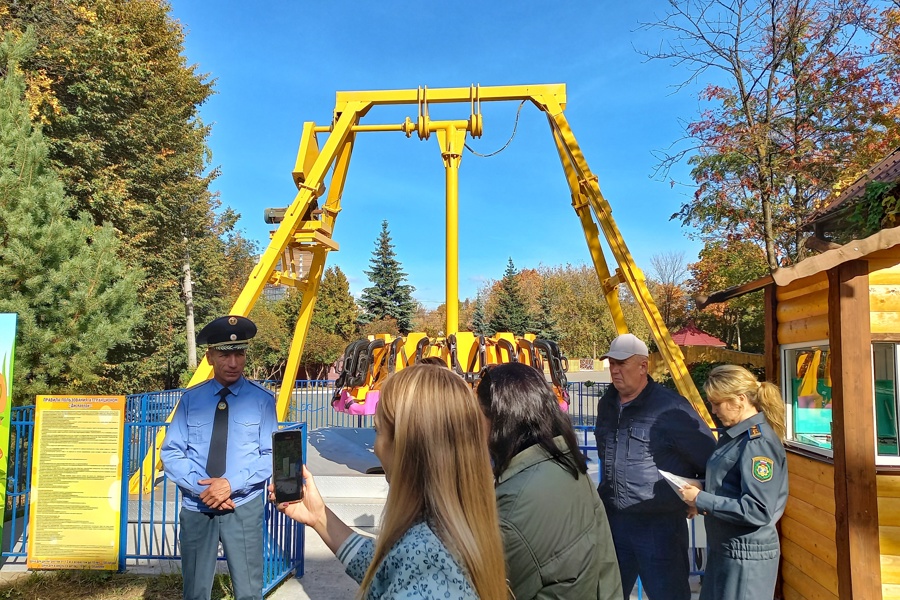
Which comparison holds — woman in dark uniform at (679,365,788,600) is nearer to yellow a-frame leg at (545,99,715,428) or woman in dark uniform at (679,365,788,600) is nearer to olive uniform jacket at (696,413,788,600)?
olive uniform jacket at (696,413,788,600)

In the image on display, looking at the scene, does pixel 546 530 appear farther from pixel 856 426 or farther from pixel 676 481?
pixel 856 426

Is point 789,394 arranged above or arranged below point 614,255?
below

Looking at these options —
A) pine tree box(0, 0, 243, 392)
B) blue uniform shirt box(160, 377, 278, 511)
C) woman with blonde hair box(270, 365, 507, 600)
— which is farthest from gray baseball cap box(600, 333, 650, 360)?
pine tree box(0, 0, 243, 392)

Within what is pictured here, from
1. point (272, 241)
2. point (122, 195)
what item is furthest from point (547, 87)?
point (122, 195)

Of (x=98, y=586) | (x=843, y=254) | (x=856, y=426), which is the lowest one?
(x=98, y=586)

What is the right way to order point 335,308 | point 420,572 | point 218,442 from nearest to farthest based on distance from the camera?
1. point 420,572
2. point 218,442
3. point 335,308

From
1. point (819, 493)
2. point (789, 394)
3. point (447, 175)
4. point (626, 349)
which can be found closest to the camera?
point (626, 349)

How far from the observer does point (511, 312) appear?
141 feet

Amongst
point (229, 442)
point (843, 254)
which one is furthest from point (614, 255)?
point (229, 442)

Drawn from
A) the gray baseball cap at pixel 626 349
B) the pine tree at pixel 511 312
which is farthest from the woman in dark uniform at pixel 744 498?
the pine tree at pixel 511 312

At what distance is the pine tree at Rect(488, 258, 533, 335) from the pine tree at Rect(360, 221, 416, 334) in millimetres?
7962

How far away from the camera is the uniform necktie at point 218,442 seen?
313 centimetres

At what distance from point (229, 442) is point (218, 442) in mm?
58

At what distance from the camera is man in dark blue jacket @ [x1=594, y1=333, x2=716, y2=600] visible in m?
2.86
